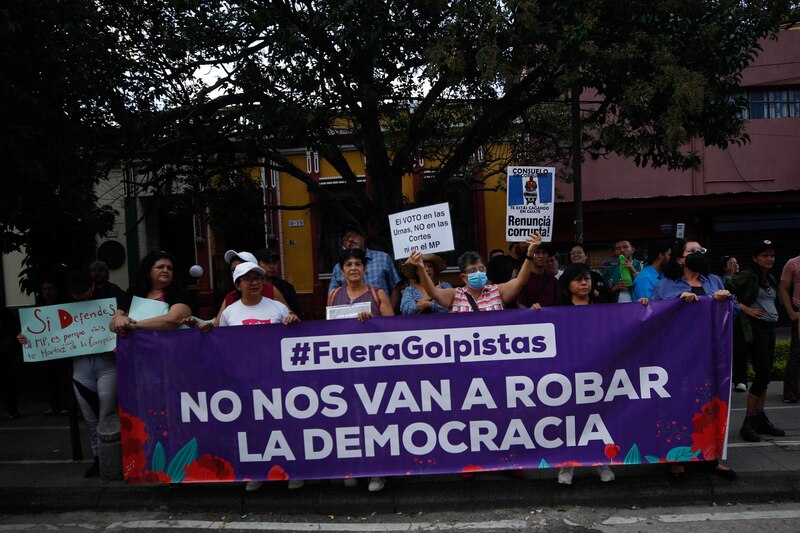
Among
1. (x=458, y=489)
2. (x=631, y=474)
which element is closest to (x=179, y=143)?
(x=458, y=489)

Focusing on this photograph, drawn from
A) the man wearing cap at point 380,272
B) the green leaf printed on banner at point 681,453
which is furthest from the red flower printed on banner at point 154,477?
the green leaf printed on banner at point 681,453

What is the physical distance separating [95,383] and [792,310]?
627 centimetres

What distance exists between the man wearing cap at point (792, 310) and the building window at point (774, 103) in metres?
10.4

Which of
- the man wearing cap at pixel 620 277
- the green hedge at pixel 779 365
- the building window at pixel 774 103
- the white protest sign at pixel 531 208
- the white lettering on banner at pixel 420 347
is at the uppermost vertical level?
the building window at pixel 774 103

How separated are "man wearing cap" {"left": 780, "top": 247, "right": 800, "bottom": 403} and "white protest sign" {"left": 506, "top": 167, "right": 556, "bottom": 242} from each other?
239 cm

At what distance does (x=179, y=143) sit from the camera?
9.38 metres

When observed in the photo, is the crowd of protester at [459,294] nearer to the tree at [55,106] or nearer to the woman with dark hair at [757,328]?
the woman with dark hair at [757,328]

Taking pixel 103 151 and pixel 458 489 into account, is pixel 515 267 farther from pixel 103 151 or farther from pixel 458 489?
pixel 103 151

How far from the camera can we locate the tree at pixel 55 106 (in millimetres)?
5902

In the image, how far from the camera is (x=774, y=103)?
50.6 ft

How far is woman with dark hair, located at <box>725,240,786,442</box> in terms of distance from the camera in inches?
214

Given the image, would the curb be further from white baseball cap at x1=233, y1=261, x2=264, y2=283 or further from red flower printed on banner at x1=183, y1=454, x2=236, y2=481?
white baseball cap at x1=233, y1=261, x2=264, y2=283

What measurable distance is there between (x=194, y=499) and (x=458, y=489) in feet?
6.46

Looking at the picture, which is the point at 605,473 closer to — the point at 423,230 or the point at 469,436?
the point at 469,436
